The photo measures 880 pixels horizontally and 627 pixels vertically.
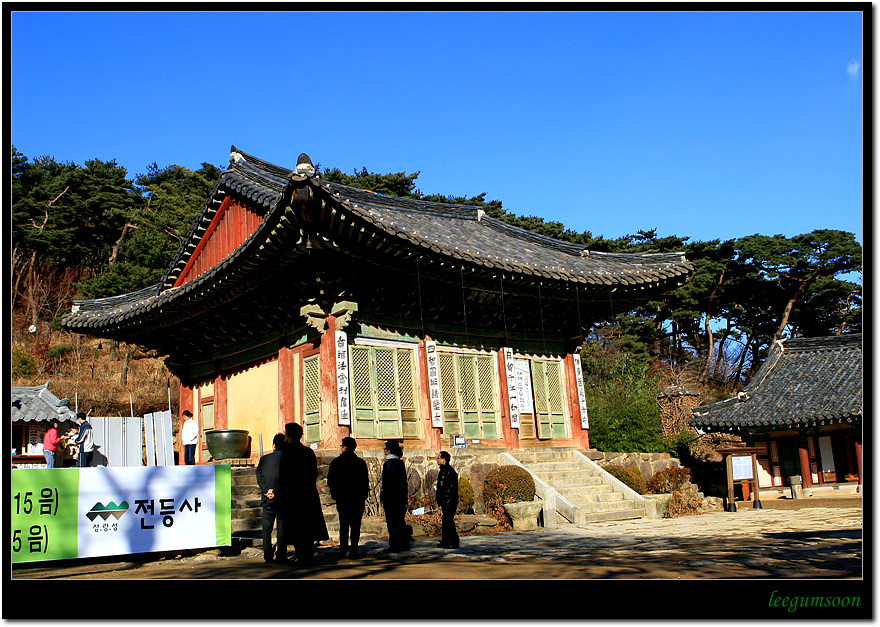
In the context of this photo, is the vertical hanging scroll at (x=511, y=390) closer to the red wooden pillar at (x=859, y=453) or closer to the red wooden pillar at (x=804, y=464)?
the red wooden pillar at (x=804, y=464)

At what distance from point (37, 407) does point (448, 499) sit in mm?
18550

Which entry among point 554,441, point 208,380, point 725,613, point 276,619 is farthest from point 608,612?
point 208,380

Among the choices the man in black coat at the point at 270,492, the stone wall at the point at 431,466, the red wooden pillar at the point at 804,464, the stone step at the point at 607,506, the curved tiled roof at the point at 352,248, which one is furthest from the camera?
the red wooden pillar at the point at 804,464

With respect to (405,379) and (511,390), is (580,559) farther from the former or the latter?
(511,390)

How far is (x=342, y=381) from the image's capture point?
546 inches

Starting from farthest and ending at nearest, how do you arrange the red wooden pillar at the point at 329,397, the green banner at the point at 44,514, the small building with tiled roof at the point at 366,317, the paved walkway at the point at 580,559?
the red wooden pillar at the point at 329,397 < the small building with tiled roof at the point at 366,317 < the green banner at the point at 44,514 < the paved walkway at the point at 580,559

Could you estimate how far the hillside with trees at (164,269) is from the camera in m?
32.9

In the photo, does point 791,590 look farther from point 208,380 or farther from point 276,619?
point 208,380

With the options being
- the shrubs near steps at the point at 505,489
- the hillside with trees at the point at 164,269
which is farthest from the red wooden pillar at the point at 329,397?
the hillside with trees at the point at 164,269

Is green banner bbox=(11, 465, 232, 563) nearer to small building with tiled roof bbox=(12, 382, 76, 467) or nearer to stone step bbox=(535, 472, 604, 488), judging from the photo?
stone step bbox=(535, 472, 604, 488)

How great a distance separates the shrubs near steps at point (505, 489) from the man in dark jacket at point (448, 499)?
9.58 ft

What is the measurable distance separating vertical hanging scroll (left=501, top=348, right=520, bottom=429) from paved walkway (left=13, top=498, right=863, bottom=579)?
14.8 feet

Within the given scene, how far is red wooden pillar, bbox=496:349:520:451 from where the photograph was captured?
1625 cm

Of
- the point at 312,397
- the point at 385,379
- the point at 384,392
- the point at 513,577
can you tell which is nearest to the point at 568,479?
the point at 384,392
